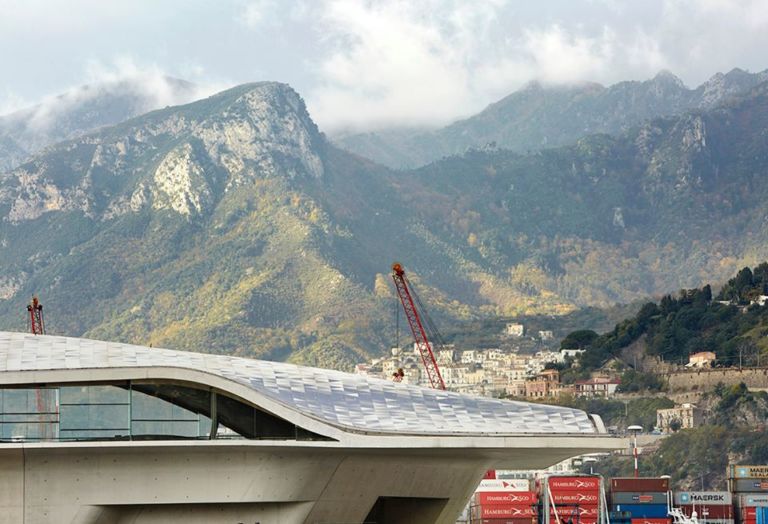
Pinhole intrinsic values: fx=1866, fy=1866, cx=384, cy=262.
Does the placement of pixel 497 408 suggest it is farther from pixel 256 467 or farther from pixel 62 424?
pixel 62 424

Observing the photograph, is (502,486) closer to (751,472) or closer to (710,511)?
(710,511)

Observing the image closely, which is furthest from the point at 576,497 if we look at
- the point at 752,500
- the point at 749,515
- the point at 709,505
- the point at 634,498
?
the point at 752,500

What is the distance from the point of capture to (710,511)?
176000 millimetres

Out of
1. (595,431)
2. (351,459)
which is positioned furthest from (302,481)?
(595,431)

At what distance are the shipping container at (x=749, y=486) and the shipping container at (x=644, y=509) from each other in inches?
504

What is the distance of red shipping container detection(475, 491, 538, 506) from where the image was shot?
587 ft

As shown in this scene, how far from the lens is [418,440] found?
58219mm

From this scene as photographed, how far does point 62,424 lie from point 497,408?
597 inches

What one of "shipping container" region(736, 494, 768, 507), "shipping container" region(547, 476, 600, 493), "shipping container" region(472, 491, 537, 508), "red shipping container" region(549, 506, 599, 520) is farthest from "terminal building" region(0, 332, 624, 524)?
"shipping container" region(472, 491, 537, 508)

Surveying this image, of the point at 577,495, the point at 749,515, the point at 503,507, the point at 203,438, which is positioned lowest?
the point at 749,515

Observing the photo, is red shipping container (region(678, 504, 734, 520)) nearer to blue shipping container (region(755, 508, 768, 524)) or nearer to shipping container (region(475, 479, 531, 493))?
blue shipping container (region(755, 508, 768, 524))

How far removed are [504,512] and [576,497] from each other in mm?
8659

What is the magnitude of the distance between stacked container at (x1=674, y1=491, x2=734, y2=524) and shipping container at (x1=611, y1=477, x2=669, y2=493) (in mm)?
1929

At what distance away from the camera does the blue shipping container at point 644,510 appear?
568 feet
